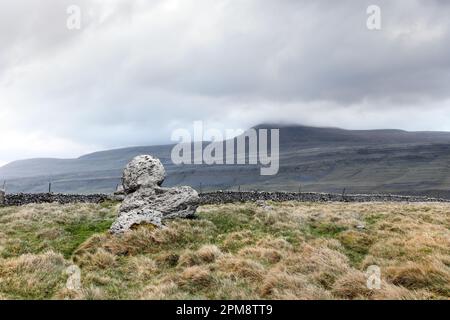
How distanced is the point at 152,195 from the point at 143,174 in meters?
1.48

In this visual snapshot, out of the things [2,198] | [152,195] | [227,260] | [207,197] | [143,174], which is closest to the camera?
[227,260]

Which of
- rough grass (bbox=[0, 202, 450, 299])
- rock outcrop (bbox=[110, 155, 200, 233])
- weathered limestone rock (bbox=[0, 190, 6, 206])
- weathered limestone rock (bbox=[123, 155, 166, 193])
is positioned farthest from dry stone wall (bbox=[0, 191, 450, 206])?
rough grass (bbox=[0, 202, 450, 299])

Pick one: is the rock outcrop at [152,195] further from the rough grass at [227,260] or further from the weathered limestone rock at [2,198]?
the weathered limestone rock at [2,198]

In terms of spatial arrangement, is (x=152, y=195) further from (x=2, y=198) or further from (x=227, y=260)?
(x=2, y=198)

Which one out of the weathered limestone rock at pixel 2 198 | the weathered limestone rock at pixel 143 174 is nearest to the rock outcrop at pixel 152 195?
the weathered limestone rock at pixel 143 174

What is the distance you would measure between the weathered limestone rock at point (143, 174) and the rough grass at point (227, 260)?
91.0 inches

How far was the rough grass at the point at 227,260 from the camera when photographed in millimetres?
10844

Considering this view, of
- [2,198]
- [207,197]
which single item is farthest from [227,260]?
[2,198]

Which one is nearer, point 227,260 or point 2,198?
point 227,260

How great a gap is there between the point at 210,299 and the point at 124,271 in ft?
13.6

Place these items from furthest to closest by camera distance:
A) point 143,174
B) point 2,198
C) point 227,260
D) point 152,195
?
point 2,198, point 143,174, point 152,195, point 227,260

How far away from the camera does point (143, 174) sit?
22812mm

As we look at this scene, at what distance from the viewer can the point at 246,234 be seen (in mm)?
18188
